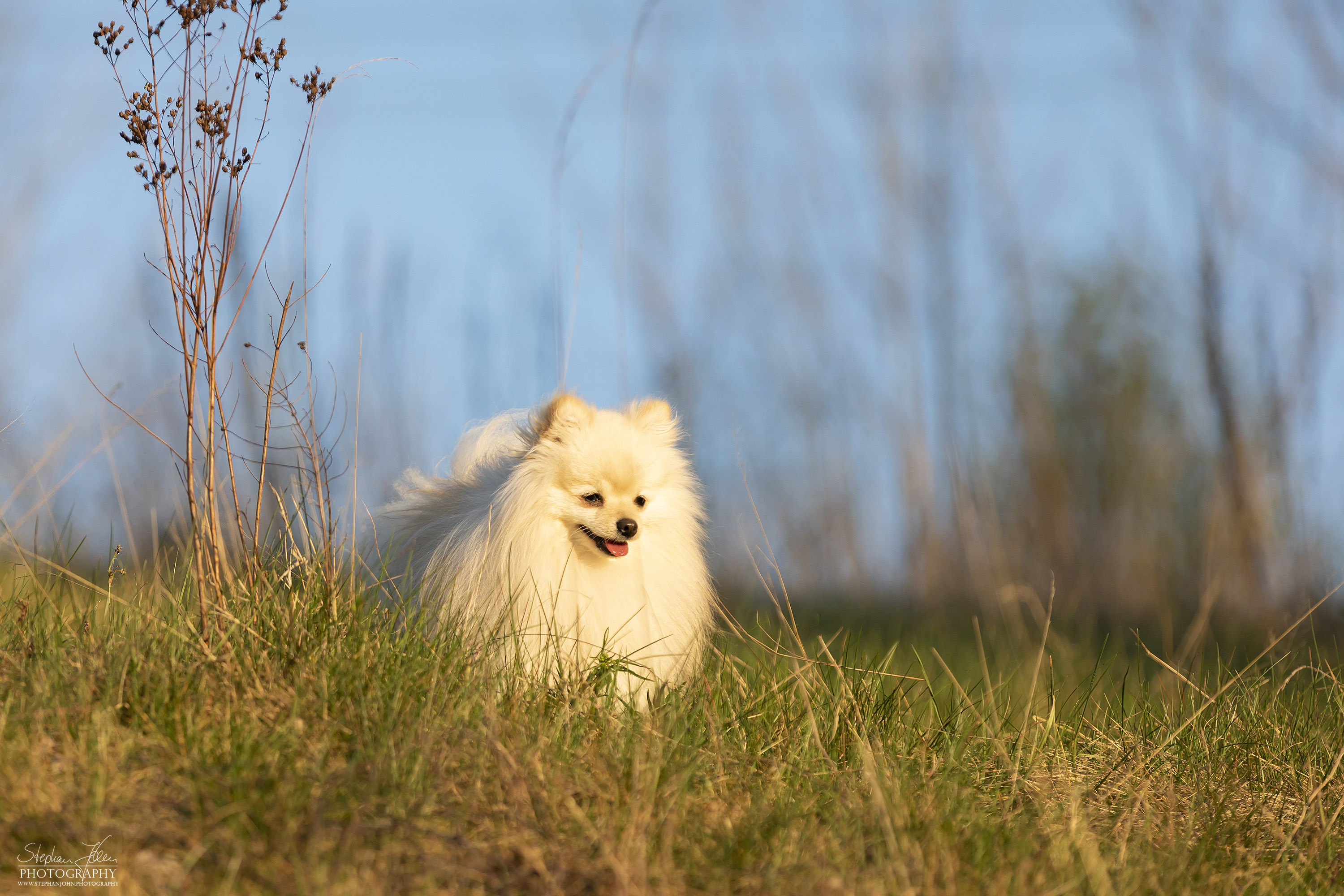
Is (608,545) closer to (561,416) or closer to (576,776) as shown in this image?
(561,416)

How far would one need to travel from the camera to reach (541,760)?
91.4 inches

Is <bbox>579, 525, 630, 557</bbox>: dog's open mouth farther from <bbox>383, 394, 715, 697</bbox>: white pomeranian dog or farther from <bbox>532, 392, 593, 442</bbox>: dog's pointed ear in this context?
<bbox>532, 392, 593, 442</bbox>: dog's pointed ear

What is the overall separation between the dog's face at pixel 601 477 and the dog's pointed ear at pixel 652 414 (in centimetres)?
5

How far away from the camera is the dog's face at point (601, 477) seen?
3.75m

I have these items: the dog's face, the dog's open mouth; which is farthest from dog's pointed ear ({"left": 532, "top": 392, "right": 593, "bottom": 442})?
the dog's open mouth

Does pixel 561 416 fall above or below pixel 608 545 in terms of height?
above

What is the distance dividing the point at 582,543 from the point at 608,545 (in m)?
0.10

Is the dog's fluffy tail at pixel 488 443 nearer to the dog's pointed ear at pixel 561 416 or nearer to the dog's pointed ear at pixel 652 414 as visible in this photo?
the dog's pointed ear at pixel 561 416

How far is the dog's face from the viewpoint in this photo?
3754mm

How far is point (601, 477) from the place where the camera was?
379 centimetres

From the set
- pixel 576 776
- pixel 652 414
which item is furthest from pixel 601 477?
pixel 576 776

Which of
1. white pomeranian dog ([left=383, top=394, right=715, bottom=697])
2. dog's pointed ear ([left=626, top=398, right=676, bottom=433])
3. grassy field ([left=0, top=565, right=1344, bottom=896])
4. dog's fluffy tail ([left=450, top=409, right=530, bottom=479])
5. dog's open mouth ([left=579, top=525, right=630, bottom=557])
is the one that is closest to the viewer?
grassy field ([left=0, top=565, right=1344, bottom=896])

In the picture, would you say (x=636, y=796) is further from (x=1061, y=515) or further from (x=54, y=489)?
(x=1061, y=515)

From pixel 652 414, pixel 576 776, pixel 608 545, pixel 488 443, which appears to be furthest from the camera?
pixel 488 443
